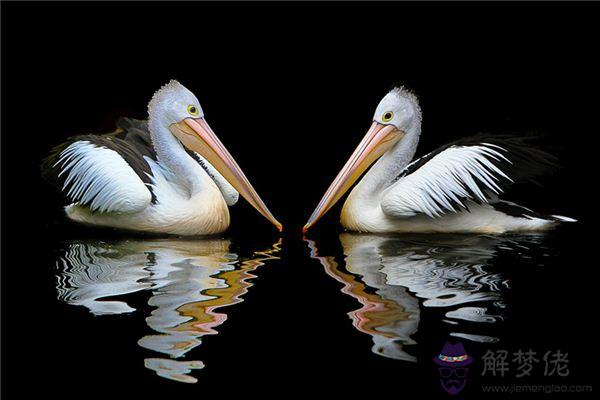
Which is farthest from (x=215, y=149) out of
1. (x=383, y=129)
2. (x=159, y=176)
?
(x=383, y=129)

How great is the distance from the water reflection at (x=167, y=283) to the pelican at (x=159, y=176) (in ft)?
0.61

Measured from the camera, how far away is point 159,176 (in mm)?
5590

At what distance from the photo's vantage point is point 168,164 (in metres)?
5.62

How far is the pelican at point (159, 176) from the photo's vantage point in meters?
5.30

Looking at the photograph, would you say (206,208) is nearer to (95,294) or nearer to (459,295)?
(95,294)

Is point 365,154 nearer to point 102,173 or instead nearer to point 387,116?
point 387,116

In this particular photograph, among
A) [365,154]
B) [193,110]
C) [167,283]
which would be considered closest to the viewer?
[167,283]

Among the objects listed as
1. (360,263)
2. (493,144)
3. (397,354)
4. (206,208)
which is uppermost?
(493,144)

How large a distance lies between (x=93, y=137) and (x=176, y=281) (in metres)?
1.97

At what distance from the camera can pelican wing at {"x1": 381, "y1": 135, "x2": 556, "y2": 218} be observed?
5.30 m

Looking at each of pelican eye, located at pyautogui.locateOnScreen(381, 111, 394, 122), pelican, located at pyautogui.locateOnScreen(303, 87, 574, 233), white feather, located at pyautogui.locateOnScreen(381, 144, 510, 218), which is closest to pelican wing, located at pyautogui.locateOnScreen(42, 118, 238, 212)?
pelican, located at pyautogui.locateOnScreen(303, 87, 574, 233)

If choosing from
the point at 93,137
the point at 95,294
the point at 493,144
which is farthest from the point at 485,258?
the point at 93,137

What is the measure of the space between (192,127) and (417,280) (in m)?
2.16

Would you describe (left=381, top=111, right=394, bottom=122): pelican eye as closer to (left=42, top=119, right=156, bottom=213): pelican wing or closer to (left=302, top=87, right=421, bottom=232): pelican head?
(left=302, top=87, right=421, bottom=232): pelican head
